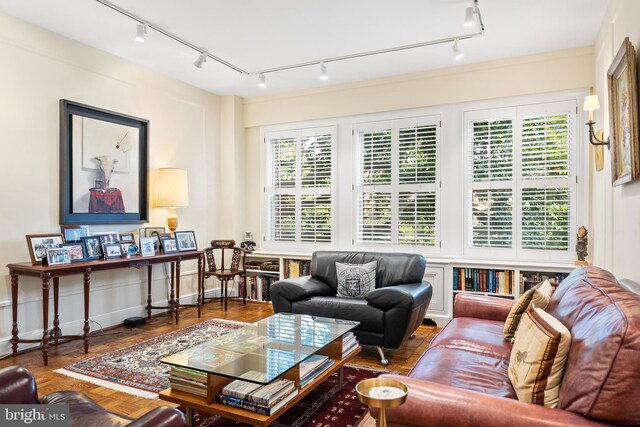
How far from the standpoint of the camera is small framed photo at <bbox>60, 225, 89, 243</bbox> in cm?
371

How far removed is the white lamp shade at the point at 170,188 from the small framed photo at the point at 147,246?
0.46 meters

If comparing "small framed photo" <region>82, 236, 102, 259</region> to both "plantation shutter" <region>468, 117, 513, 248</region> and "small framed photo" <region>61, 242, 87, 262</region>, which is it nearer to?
"small framed photo" <region>61, 242, 87, 262</region>

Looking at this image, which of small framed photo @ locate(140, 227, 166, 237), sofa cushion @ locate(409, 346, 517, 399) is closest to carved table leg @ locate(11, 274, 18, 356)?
small framed photo @ locate(140, 227, 166, 237)

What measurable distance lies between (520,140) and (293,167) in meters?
2.79

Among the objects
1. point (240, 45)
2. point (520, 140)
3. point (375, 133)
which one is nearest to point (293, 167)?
point (375, 133)

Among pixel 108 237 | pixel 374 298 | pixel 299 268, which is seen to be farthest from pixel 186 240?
pixel 374 298

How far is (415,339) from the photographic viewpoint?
3924 millimetres

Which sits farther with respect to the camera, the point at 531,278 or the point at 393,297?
the point at 531,278

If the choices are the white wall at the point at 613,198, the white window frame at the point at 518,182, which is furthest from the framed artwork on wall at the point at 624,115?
the white window frame at the point at 518,182

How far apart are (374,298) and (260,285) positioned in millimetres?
2543

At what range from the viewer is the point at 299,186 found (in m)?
5.54

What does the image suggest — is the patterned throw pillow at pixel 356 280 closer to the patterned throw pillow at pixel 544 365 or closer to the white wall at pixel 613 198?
the white wall at pixel 613 198

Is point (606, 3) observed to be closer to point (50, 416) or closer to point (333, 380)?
point (333, 380)

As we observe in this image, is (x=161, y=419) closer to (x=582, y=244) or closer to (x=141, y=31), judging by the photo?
(x=141, y=31)
